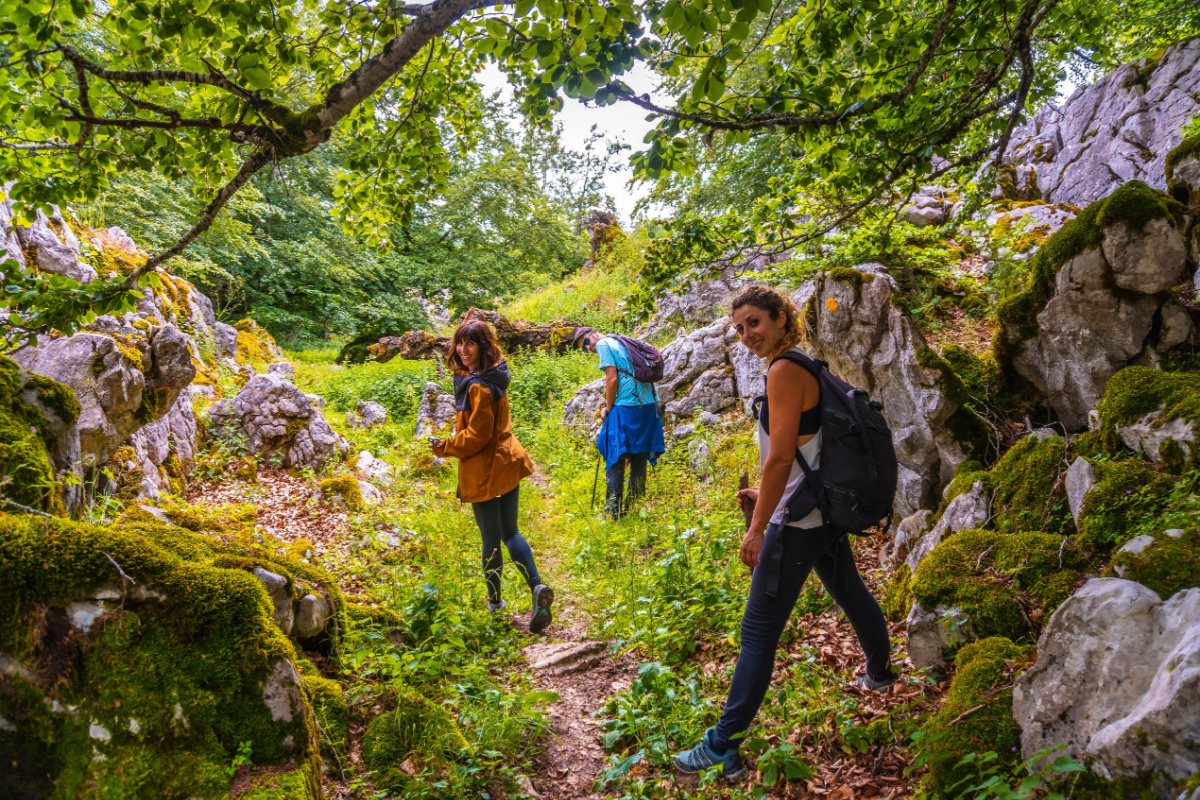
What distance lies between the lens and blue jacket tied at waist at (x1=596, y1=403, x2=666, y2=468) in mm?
6242

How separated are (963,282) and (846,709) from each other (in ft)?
19.4

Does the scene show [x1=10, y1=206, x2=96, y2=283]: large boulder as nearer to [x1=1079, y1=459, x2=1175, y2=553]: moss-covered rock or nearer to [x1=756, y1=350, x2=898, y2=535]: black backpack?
[x1=756, y1=350, x2=898, y2=535]: black backpack

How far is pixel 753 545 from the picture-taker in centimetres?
265

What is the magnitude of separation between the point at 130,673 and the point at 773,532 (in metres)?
2.63

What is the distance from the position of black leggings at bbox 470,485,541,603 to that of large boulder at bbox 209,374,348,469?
4565mm

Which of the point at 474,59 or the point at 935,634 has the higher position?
the point at 474,59

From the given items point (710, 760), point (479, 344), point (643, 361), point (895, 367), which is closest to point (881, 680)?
point (710, 760)

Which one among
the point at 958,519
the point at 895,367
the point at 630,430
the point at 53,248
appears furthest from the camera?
the point at 630,430

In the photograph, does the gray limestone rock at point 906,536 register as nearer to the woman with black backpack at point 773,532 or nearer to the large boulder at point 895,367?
the large boulder at point 895,367

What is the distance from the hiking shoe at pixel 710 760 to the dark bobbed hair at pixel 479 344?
282 cm

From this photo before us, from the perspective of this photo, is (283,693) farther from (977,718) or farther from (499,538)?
(977,718)

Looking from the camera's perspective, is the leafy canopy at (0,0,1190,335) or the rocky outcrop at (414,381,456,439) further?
the rocky outcrop at (414,381,456,439)

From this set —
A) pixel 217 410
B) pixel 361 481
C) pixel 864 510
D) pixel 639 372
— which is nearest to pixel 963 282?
pixel 639 372

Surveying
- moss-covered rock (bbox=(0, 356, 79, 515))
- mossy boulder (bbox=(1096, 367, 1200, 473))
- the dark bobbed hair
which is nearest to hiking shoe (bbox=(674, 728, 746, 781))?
mossy boulder (bbox=(1096, 367, 1200, 473))
